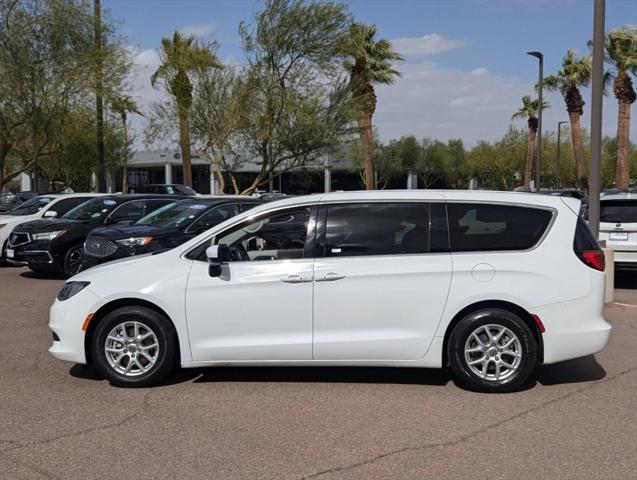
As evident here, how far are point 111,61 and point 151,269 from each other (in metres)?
18.9

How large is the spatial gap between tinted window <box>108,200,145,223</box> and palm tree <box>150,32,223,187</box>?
11477 mm

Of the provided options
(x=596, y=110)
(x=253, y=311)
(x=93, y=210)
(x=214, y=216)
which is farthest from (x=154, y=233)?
(x=596, y=110)

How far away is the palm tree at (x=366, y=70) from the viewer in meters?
23.9

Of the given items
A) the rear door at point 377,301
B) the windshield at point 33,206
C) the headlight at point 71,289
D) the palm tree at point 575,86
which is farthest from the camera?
the palm tree at point 575,86

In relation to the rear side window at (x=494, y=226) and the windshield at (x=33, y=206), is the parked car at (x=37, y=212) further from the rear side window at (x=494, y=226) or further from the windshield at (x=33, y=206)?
the rear side window at (x=494, y=226)

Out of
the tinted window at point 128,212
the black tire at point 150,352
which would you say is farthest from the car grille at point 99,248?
the black tire at point 150,352

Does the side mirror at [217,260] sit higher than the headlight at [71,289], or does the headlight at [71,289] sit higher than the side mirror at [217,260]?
the side mirror at [217,260]

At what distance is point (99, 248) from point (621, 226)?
880 centimetres

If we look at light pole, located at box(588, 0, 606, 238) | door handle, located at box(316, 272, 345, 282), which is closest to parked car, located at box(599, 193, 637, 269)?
light pole, located at box(588, 0, 606, 238)

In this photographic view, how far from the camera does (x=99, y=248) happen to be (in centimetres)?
1046

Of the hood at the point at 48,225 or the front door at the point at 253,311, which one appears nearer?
the front door at the point at 253,311

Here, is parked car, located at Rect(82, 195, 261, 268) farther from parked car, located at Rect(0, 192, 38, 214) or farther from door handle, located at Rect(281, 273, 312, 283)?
parked car, located at Rect(0, 192, 38, 214)

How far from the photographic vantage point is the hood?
41.0 feet

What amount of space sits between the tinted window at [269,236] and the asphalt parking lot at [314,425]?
116 cm
